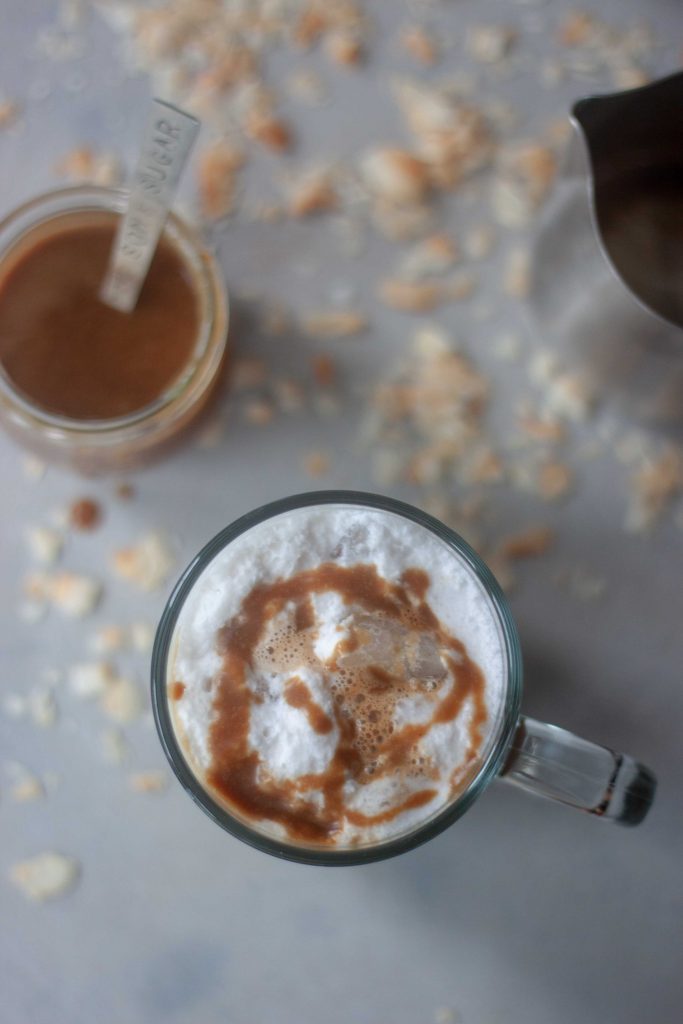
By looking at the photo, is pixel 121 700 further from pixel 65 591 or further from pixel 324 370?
pixel 324 370

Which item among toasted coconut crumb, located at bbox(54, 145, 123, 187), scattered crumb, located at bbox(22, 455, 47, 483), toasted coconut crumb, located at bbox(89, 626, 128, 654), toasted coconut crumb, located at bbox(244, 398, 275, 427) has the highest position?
toasted coconut crumb, located at bbox(54, 145, 123, 187)

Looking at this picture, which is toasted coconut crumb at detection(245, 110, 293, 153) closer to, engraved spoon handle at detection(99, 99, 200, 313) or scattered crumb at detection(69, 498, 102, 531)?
engraved spoon handle at detection(99, 99, 200, 313)

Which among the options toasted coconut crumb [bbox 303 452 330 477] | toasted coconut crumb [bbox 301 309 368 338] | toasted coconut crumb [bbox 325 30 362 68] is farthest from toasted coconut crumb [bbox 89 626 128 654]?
toasted coconut crumb [bbox 325 30 362 68]

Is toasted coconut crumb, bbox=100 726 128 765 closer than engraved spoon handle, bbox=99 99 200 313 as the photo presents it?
No

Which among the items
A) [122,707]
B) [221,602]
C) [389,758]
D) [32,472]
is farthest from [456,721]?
[32,472]

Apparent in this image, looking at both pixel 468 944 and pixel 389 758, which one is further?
pixel 468 944

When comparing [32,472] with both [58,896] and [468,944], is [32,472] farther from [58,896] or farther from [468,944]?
[468,944]

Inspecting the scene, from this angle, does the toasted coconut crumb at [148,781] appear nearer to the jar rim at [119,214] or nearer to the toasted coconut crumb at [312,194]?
the jar rim at [119,214]
